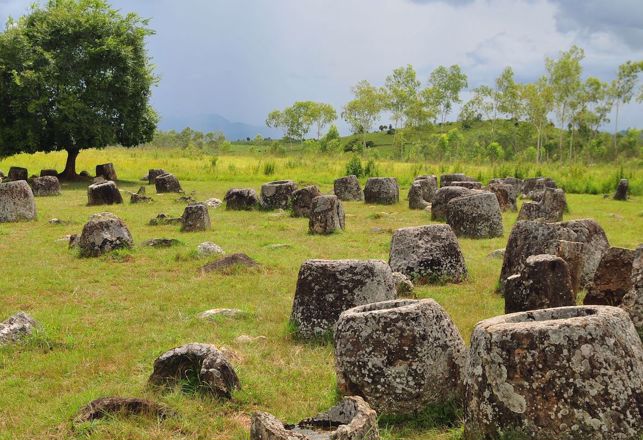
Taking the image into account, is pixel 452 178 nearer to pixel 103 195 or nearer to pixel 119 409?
pixel 103 195

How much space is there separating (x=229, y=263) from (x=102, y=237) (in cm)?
367

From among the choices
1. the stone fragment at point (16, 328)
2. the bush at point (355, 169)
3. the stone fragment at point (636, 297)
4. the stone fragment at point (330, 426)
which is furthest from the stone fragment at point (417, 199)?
the stone fragment at point (330, 426)

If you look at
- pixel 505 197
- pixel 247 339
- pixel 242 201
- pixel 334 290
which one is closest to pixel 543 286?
pixel 334 290

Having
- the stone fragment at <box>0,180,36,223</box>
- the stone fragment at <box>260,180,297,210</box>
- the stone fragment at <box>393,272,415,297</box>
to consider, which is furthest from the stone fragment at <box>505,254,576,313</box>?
the stone fragment at <box>0,180,36,223</box>

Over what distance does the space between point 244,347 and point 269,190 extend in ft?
56.0

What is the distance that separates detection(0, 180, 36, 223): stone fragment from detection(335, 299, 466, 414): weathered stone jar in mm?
17652

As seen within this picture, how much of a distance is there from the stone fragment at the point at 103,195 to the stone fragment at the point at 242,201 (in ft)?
16.1

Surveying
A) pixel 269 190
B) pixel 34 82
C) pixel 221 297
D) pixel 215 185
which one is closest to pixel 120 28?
pixel 34 82

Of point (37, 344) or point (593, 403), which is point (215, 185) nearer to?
point (37, 344)

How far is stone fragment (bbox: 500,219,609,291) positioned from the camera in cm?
1100

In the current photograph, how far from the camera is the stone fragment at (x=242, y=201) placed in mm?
25062

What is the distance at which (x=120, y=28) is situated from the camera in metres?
39.0

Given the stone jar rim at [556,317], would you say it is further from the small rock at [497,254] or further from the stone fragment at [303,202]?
the stone fragment at [303,202]

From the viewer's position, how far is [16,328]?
8.42 m
